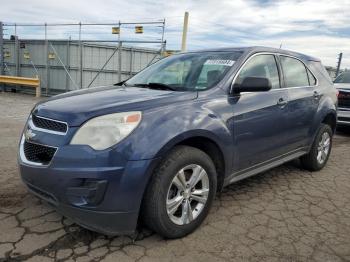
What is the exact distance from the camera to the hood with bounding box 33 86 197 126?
2.71 m

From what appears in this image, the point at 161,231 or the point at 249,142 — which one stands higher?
the point at 249,142

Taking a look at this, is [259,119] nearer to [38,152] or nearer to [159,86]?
[159,86]

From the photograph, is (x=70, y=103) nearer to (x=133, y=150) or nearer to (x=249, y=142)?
(x=133, y=150)

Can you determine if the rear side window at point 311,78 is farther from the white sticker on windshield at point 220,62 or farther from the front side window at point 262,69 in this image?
the white sticker on windshield at point 220,62

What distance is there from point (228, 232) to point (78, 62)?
12891 mm

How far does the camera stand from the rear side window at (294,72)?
174 inches

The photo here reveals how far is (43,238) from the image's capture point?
2.98 m

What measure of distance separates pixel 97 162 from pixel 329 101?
12.7 ft

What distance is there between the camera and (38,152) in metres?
2.84

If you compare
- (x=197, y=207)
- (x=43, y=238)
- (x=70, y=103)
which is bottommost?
(x=43, y=238)

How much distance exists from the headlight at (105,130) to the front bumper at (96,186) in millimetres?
64

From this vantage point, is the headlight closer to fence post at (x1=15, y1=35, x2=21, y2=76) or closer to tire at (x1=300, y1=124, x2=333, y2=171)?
tire at (x1=300, y1=124, x2=333, y2=171)

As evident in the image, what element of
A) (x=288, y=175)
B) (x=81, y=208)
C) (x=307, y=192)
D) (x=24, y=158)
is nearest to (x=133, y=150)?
(x=81, y=208)

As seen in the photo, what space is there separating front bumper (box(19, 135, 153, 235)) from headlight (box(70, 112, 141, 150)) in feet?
0.21
